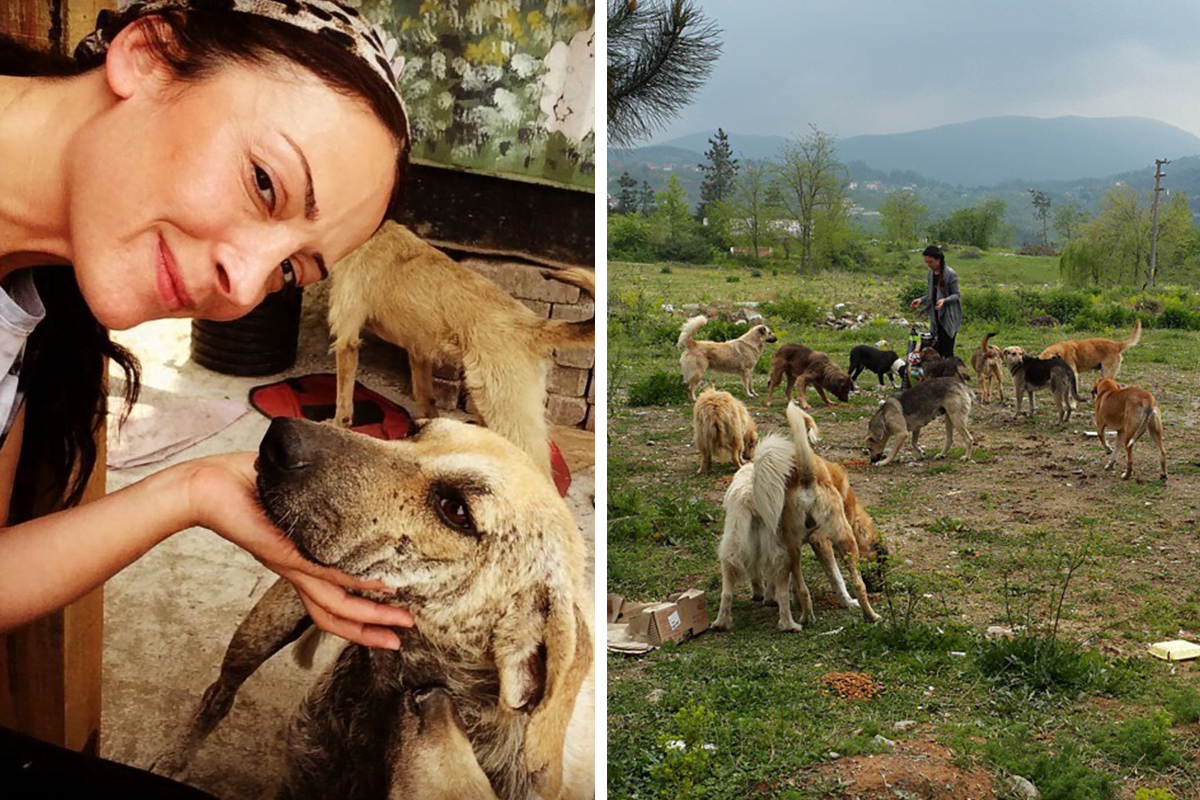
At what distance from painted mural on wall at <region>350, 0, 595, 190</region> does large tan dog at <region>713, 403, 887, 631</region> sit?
5.10 feet

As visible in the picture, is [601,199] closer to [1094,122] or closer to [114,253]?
[114,253]

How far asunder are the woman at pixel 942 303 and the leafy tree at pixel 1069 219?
448 millimetres

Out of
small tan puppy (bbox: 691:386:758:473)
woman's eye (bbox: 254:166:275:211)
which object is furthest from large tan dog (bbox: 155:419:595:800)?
small tan puppy (bbox: 691:386:758:473)

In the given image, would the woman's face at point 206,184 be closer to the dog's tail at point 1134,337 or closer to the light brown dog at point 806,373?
the light brown dog at point 806,373

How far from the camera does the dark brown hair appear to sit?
2393 mm

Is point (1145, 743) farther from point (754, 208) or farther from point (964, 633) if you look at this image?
point (754, 208)

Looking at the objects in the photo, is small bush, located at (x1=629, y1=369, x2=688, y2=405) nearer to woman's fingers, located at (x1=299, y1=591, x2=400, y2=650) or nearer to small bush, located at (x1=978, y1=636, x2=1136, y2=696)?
small bush, located at (x1=978, y1=636, x2=1136, y2=696)

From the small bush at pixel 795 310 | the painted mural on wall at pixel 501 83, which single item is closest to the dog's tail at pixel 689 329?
the small bush at pixel 795 310

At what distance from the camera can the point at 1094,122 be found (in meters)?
4.01

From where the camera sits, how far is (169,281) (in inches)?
98.5

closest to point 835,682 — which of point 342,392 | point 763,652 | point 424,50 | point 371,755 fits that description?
point 763,652

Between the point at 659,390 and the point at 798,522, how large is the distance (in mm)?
1111

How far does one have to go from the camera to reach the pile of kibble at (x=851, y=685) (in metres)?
3.84

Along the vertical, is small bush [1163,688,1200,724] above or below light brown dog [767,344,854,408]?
below
